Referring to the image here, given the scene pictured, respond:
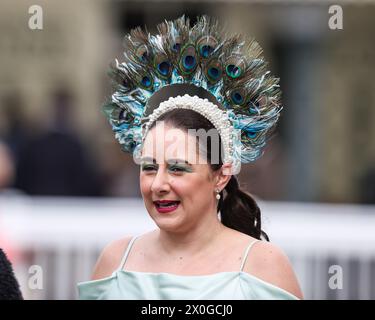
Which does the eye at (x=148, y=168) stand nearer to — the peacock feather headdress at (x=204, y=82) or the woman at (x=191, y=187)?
the woman at (x=191, y=187)

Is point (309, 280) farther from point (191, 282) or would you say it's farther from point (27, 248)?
point (191, 282)

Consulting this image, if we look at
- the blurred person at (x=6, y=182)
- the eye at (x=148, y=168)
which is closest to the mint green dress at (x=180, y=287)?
the eye at (x=148, y=168)

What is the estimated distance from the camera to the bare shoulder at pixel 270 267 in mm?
3742

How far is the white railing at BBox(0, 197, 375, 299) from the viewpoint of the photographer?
25.1 ft

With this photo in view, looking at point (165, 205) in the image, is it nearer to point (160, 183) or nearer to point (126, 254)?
point (160, 183)

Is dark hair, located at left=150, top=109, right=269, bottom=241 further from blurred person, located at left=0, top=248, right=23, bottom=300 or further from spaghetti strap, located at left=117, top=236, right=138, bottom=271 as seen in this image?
blurred person, located at left=0, top=248, right=23, bottom=300

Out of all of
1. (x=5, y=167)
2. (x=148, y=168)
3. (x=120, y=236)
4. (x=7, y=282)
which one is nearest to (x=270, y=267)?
(x=148, y=168)

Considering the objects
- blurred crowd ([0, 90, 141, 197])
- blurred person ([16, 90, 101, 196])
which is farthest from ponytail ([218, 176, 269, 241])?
blurred person ([16, 90, 101, 196])

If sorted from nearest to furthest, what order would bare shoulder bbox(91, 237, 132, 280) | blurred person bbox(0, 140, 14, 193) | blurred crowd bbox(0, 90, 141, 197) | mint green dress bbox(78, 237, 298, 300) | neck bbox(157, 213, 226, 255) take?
mint green dress bbox(78, 237, 298, 300) → neck bbox(157, 213, 226, 255) → bare shoulder bbox(91, 237, 132, 280) → blurred person bbox(0, 140, 14, 193) → blurred crowd bbox(0, 90, 141, 197)

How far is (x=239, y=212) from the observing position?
13.3ft

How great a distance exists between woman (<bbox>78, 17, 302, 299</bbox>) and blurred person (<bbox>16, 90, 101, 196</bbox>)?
4.46 metres

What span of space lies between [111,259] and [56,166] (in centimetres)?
465

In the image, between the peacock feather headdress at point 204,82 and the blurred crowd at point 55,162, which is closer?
the peacock feather headdress at point 204,82

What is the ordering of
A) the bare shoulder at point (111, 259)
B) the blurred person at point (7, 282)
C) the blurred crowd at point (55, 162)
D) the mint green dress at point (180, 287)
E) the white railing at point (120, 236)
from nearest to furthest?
1. the blurred person at point (7, 282)
2. the mint green dress at point (180, 287)
3. the bare shoulder at point (111, 259)
4. the white railing at point (120, 236)
5. the blurred crowd at point (55, 162)
